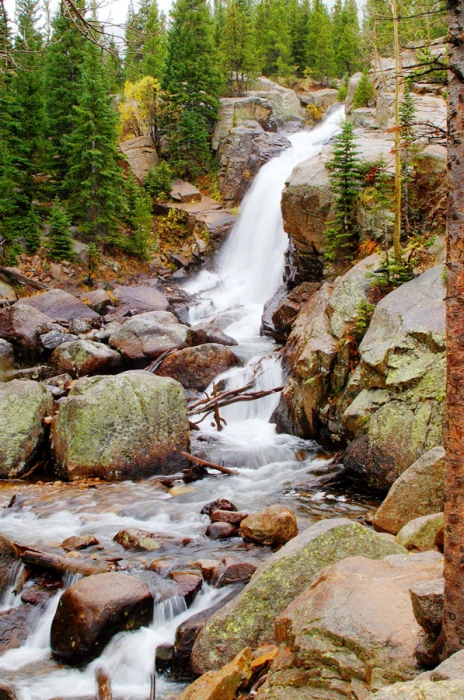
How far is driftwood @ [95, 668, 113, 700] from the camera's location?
4.81 metres

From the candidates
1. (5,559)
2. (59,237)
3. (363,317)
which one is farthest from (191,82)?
(5,559)

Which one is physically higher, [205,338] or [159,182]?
[159,182]

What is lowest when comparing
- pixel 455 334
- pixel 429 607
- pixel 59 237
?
pixel 429 607

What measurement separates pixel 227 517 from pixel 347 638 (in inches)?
179

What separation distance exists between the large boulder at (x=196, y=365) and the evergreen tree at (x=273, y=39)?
3850 cm

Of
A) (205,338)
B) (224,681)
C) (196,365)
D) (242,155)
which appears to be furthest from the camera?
(242,155)

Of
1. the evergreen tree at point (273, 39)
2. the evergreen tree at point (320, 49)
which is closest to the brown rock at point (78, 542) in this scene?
the evergreen tree at point (273, 39)

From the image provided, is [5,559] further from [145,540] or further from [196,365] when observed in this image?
[196,365]

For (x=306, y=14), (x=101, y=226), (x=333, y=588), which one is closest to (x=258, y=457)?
(x=333, y=588)

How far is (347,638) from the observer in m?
3.44

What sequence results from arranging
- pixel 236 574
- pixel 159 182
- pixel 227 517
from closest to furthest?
pixel 236 574 < pixel 227 517 < pixel 159 182

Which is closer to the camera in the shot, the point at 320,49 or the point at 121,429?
the point at 121,429

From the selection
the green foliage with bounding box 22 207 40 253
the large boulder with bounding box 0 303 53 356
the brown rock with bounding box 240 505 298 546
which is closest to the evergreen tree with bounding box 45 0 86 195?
the green foliage with bounding box 22 207 40 253

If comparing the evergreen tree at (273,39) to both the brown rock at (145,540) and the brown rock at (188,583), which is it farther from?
the brown rock at (188,583)
